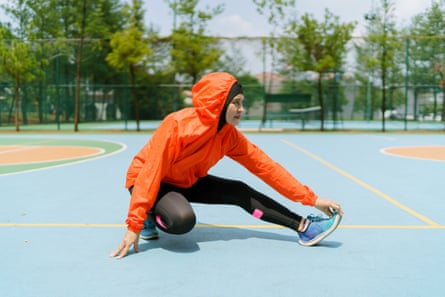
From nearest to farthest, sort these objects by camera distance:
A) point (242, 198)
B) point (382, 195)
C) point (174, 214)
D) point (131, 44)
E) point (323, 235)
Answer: point (174, 214) → point (323, 235) → point (242, 198) → point (382, 195) → point (131, 44)

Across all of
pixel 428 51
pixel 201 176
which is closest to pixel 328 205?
pixel 201 176

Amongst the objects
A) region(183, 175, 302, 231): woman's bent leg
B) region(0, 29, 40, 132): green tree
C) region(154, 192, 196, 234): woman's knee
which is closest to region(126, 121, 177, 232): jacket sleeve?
region(154, 192, 196, 234): woman's knee

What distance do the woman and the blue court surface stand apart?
0.21m

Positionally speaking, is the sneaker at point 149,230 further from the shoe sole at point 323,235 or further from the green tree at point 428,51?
the green tree at point 428,51

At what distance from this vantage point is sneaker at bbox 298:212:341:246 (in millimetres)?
3375

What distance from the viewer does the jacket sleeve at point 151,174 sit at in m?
2.93

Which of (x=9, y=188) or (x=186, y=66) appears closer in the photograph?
(x=9, y=188)

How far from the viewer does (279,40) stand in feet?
66.7

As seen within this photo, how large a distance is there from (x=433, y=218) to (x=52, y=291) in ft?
10.9

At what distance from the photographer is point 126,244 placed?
303cm

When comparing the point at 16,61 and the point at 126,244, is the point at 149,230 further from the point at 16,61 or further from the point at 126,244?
the point at 16,61

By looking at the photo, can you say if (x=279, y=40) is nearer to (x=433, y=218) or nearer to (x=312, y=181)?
(x=312, y=181)

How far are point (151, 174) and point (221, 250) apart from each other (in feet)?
2.62

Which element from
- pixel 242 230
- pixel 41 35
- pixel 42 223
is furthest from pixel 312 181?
pixel 41 35
